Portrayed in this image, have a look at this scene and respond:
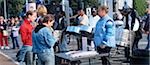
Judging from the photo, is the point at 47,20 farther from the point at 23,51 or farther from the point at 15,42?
the point at 15,42

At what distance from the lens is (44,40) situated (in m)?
8.66

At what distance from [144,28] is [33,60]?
4.47 metres

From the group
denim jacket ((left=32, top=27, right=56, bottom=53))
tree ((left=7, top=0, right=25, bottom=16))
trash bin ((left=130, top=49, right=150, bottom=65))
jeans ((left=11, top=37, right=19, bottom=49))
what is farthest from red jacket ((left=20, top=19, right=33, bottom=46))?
tree ((left=7, top=0, right=25, bottom=16))

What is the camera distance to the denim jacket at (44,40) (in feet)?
28.2

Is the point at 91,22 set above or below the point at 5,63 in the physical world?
above

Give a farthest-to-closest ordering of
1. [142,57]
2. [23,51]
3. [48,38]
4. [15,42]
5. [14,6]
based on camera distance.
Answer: [14,6] < [15,42] < [23,51] < [48,38] < [142,57]

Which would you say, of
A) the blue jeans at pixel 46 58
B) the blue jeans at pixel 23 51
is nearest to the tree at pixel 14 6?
the blue jeans at pixel 23 51

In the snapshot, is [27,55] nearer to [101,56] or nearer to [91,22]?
[101,56]

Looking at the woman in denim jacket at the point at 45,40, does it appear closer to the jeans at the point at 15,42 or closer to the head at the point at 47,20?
the head at the point at 47,20

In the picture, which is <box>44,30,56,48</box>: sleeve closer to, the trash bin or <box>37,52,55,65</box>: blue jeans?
<box>37,52,55,65</box>: blue jeans

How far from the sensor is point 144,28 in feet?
45.5

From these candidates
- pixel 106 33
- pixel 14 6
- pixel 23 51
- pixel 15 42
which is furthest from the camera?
pixel 14 6

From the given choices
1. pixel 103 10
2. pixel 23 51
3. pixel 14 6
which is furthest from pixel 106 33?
pixel 14 6

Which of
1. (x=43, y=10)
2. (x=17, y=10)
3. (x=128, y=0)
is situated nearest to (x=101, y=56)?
(x=43, y=10)
